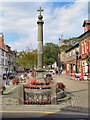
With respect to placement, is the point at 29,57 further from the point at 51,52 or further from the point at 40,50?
the point at 51,52

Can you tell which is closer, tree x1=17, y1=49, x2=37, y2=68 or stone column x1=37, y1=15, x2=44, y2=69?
stone column x1=37, y1=15, x2=44, y2=69

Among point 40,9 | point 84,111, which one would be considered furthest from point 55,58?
point 84,111

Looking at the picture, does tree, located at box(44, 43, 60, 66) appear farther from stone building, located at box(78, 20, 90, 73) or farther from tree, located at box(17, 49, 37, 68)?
stone building, located at box(78, 20, 90, 73)

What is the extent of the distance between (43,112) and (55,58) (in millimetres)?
81524

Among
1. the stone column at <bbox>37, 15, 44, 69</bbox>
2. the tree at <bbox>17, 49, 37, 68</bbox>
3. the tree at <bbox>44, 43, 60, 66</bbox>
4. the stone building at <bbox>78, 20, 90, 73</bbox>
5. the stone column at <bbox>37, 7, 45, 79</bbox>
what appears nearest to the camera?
the stone column at <bbox>37, 7, 45, 79</bbox>

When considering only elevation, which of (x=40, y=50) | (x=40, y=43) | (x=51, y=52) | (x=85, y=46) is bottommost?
(x=40, y=50)

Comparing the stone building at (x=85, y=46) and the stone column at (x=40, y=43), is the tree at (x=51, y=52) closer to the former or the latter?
the stone building at (x=85, y=46)

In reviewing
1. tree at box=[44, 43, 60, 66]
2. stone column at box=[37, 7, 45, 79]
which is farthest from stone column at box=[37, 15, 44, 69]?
tree at box=[44, 43, 60, 66]

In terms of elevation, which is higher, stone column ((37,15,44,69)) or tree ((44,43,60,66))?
tree ((44,43,60,66))

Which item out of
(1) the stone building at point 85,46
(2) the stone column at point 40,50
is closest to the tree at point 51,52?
(1) the stone building at point 85,46

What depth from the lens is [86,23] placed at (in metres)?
30.2

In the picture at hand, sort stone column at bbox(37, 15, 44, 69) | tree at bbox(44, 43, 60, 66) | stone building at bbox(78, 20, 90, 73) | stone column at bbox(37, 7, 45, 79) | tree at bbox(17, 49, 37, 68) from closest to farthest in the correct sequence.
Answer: stone column at bbox(37, 7, 45, 79), stone column at bbox(37, 15, 44, 69), stone building at bbox(78, 20, 90, 73), tree at bbox(17, 49, 37, 68), tree at bbox(44, 43, 60, 66)

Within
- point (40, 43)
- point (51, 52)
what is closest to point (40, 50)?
point (40, 43)

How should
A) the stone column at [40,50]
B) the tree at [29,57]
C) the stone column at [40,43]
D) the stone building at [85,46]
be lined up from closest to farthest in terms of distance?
1. the stone column at [40,50]
2. the stone column at [40,43]
3. the stone building at [85,46]
4. the tree at [29,57]
